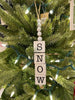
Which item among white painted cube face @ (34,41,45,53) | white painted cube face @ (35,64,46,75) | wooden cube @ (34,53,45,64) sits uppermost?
white painted cube face @ (34,41,45,53)

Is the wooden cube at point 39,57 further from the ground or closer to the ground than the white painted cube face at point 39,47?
closer to the ground

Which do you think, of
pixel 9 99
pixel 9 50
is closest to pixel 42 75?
pixel 9 50

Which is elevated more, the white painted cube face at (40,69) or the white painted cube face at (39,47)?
the white painted cube face at (39,47)

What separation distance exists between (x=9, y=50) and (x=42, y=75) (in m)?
0.29

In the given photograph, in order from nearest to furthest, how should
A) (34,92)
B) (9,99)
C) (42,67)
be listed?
(42,67), (34,92), (9,99)

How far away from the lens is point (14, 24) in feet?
2.13

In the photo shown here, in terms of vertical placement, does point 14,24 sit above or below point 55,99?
above

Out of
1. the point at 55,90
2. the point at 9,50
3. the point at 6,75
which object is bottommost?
the point at 55,90

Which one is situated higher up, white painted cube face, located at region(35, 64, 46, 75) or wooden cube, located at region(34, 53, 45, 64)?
wooden cube, located at region(34, 53, 45, 64)

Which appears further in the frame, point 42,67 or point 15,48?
point 15,48

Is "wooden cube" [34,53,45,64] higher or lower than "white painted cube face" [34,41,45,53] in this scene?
lower

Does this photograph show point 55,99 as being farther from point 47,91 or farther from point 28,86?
point 28,86

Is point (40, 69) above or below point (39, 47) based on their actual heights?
below

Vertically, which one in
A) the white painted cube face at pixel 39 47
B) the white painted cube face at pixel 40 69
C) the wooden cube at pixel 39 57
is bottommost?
the white painted cube face at pixel 40 69
